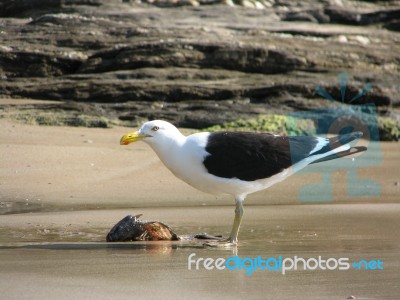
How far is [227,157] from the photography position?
24.8ft

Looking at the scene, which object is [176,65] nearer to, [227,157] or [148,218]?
[148,218]

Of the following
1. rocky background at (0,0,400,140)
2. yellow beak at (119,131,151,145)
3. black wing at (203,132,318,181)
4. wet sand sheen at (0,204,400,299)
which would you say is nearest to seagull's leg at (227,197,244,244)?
wet sand sheen at (0,204,400,299)

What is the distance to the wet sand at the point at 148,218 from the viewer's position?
540 cm

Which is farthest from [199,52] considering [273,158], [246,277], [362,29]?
[246,277]

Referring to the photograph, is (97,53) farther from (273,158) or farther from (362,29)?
(273,158)

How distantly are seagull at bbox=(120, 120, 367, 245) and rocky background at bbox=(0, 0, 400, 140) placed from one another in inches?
239

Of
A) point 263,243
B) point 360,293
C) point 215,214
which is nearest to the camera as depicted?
point 360,293

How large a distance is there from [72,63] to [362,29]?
6024 millimetres

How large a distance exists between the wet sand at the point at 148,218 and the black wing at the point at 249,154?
511 millimetres

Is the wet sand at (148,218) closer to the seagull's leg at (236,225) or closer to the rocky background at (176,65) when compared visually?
the seagull's leg at (236,225)

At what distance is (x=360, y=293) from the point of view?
5.19m

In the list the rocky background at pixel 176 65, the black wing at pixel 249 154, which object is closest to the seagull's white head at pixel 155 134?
the black wing at pixel 249 154

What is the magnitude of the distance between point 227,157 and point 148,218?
3.89ft

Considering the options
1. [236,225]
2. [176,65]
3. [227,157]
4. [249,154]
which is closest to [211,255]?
[236,225]
